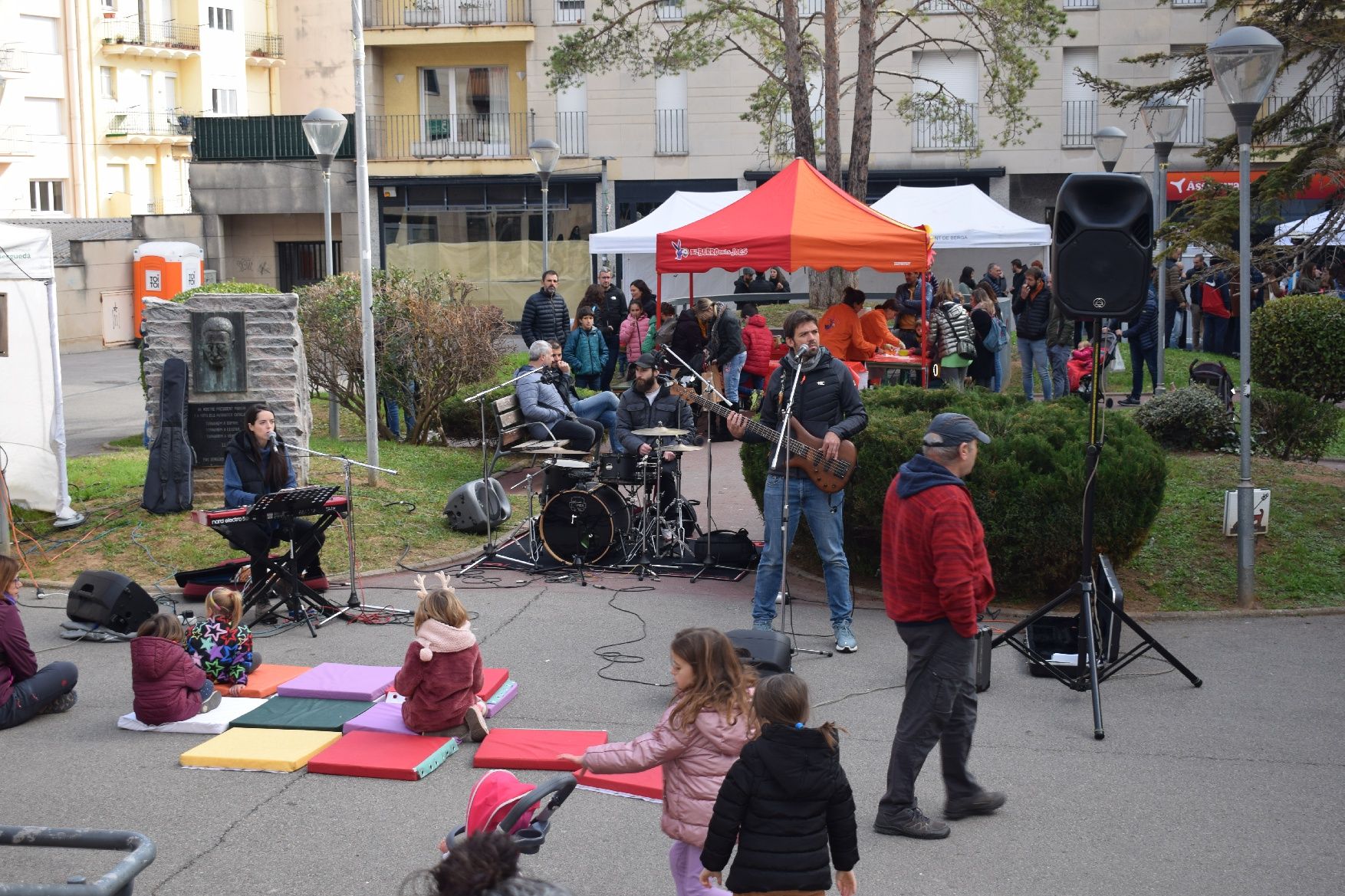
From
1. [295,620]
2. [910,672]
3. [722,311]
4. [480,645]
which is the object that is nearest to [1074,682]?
[910,672]

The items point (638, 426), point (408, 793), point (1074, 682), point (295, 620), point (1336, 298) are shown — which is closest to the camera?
point (408, 793)

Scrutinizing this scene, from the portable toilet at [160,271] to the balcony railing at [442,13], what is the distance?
805 centimetres

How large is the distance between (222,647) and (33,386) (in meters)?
5.34

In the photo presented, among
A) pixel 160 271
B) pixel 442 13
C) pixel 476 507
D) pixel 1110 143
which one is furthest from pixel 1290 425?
pixel 442 13

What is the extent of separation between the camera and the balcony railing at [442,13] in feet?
118

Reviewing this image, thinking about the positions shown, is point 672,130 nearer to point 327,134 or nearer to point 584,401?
point 327,134

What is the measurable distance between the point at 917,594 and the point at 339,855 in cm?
273

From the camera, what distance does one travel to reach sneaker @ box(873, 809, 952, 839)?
5.93m

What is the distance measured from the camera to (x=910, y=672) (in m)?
5.97

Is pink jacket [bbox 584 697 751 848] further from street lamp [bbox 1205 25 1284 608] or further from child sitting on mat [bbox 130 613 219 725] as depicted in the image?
street lamp [bbox 1205 25 1284 608]

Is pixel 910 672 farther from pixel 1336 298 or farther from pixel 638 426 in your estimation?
pixel 1336 298

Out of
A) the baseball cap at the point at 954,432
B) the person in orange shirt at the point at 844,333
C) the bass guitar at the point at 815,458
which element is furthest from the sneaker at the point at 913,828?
the person in orange shirt at the point at 844,333

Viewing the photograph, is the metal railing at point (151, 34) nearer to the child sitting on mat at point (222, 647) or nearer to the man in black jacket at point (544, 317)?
the man in black jacket at point (544, 317)

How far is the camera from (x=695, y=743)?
489 cm
